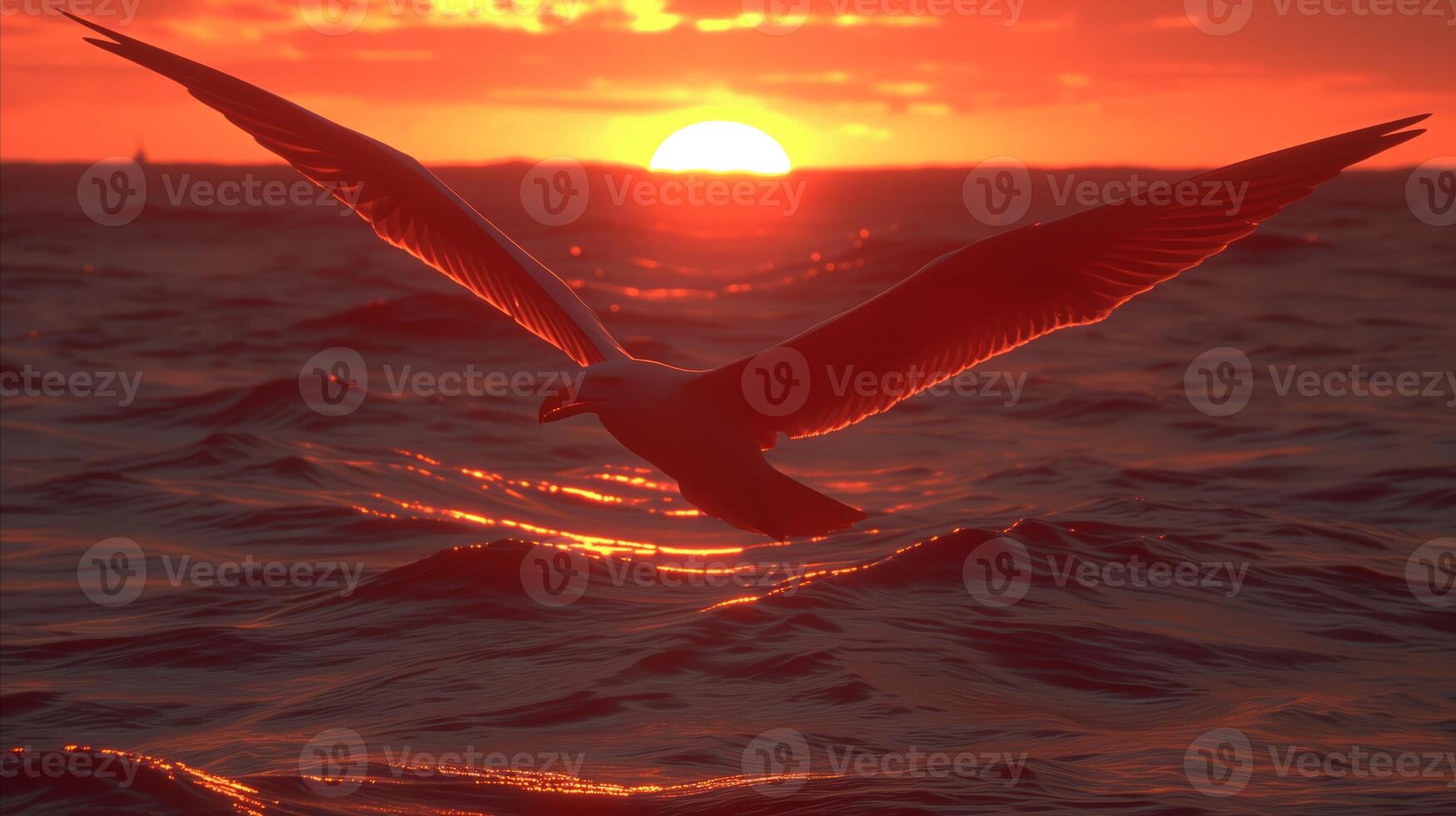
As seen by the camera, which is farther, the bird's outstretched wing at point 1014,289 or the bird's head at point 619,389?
the bird's head at point 619,389

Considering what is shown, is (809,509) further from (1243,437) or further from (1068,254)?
(1243,437)

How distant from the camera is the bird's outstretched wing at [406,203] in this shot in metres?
8.18

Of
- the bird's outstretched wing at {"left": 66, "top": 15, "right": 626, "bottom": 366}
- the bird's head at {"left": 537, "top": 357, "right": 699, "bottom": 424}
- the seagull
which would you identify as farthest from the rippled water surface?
the bird's outstretched wing at {"left": 66, "top": 15, "right": 626, "bottom": 366}

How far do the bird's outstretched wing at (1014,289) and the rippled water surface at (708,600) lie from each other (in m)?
1.89

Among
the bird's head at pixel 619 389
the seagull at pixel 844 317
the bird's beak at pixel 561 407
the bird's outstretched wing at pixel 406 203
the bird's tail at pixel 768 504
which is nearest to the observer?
the bird's beak at pixel 561 407

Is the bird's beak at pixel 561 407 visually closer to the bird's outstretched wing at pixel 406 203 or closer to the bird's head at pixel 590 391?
the bird's head at pixel 590 391

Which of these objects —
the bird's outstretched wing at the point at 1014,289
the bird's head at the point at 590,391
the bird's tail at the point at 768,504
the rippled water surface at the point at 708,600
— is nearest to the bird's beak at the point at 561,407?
the bird's head at the point at 590,391

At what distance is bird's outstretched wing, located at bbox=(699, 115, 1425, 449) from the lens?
6.93 metres

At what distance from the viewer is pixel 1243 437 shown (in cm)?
1666

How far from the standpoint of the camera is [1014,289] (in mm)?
7613

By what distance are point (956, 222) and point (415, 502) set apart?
44.2 m

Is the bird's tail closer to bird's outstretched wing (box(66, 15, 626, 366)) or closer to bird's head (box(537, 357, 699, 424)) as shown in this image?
bird's head (box(537, 357, 699, 424))

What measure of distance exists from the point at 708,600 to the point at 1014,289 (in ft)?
12.8

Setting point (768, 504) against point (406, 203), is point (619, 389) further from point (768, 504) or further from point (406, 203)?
point (406, 203)
